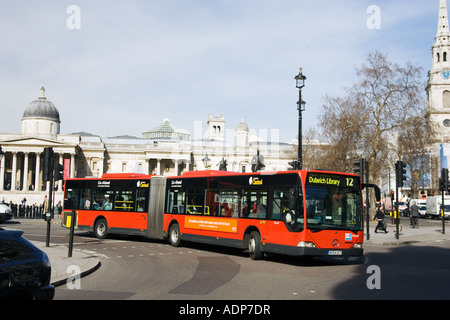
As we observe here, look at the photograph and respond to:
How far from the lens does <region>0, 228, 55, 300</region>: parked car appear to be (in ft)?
19.4

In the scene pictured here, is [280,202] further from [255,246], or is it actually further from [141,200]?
[141,200]

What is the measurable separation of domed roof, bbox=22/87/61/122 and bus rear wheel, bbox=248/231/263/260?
86.4m

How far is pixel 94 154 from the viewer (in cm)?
10138

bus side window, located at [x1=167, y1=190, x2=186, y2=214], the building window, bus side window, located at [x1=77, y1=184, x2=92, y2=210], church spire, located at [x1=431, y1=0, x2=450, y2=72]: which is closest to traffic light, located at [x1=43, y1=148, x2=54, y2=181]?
bus side window, located at [x1=167, y1=190, x2=186, y2=214]

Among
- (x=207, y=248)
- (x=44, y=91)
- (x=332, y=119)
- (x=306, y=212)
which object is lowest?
(x=207, y=248)

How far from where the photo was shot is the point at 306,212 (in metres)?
14.4

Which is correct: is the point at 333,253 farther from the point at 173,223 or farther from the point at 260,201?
the point at 173,223

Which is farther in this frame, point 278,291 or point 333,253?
point 333,253

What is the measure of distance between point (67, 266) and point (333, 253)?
7.31 metres

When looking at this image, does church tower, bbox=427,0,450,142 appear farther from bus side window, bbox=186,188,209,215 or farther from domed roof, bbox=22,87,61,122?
bus side window, bbox=186,188,209,215

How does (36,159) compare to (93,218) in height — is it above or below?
above

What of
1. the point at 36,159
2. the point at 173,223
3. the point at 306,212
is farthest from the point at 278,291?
the point at 36,159

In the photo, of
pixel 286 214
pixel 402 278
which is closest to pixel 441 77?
pixel 286 214

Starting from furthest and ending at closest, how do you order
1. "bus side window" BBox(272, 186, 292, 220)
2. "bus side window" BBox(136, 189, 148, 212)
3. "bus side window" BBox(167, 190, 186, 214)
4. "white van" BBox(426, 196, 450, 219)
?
"white van" BBox(426, 196, 450, 219)
"bus side window" BBox(136, 189, 148, 212)
"bus side window" BBox(167, 190, 186, 214)
"bus side window" BBox(272, 186, 292, 220)
